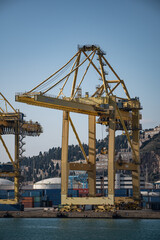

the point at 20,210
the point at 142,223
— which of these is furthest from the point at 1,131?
the point at 142,223

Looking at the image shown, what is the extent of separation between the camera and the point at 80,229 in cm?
5147

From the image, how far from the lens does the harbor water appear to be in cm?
4682

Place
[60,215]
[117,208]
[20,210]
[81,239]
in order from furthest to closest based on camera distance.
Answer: [20,210], [117,208], [60,215], [81,239]

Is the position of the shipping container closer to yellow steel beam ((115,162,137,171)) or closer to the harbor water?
the harbor water

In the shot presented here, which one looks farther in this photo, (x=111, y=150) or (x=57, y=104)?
(x=111, y=150)

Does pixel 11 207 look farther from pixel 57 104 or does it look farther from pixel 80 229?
pixel 80 229

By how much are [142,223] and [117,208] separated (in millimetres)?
11433

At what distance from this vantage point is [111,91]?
72.5m

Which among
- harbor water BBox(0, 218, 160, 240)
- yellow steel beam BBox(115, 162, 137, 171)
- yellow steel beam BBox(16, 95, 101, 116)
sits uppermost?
yellow steel beam BBox(16, 95, 101, 116)

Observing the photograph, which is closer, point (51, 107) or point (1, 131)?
point (51, 107)

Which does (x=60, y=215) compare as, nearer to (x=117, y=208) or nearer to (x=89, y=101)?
(x=117, y=208)

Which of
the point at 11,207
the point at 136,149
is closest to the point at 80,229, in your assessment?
the point at 136,149

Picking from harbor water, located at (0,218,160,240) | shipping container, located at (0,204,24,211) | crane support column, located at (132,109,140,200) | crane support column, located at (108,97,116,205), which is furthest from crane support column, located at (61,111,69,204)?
shipping container, located at (0,204,24,211)

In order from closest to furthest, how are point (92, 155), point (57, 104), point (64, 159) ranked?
1. point (57, 104)
2. point (64, 159)
3. point (92, 155)
